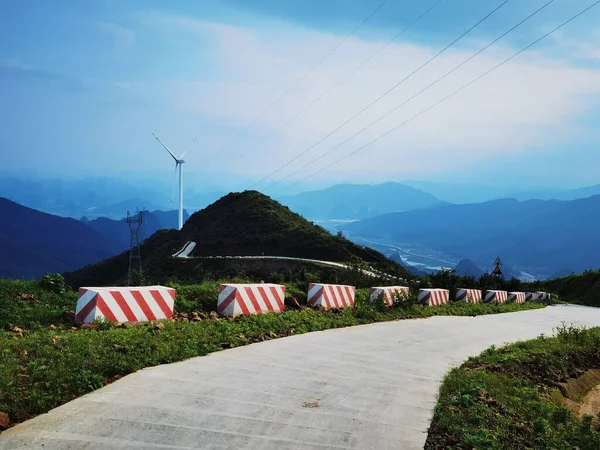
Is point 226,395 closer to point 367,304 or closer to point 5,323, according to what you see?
point 5,323

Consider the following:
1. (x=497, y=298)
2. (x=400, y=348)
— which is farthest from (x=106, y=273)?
(x=400, y=348)

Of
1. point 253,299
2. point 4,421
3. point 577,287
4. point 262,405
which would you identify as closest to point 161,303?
point 253,299

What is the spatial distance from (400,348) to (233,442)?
662 cm

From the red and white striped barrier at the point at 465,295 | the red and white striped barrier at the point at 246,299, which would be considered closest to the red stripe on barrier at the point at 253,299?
the red and white striped barrier at the point at 246,299

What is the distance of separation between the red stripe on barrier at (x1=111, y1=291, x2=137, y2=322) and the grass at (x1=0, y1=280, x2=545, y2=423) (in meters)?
0.58

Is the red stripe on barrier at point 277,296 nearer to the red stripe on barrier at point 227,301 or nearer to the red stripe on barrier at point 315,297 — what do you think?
the red stripe on barrier at point 227,301

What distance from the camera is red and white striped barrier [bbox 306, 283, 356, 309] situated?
15.7m

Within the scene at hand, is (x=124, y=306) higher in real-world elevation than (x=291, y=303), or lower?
higher

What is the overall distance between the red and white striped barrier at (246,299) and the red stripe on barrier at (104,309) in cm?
296

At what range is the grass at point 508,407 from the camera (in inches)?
232

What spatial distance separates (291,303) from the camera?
15.2m

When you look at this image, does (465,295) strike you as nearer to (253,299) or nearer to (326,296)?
(326,296)

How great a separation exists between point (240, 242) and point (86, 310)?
77.3m

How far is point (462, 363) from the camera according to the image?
33.4 feet
